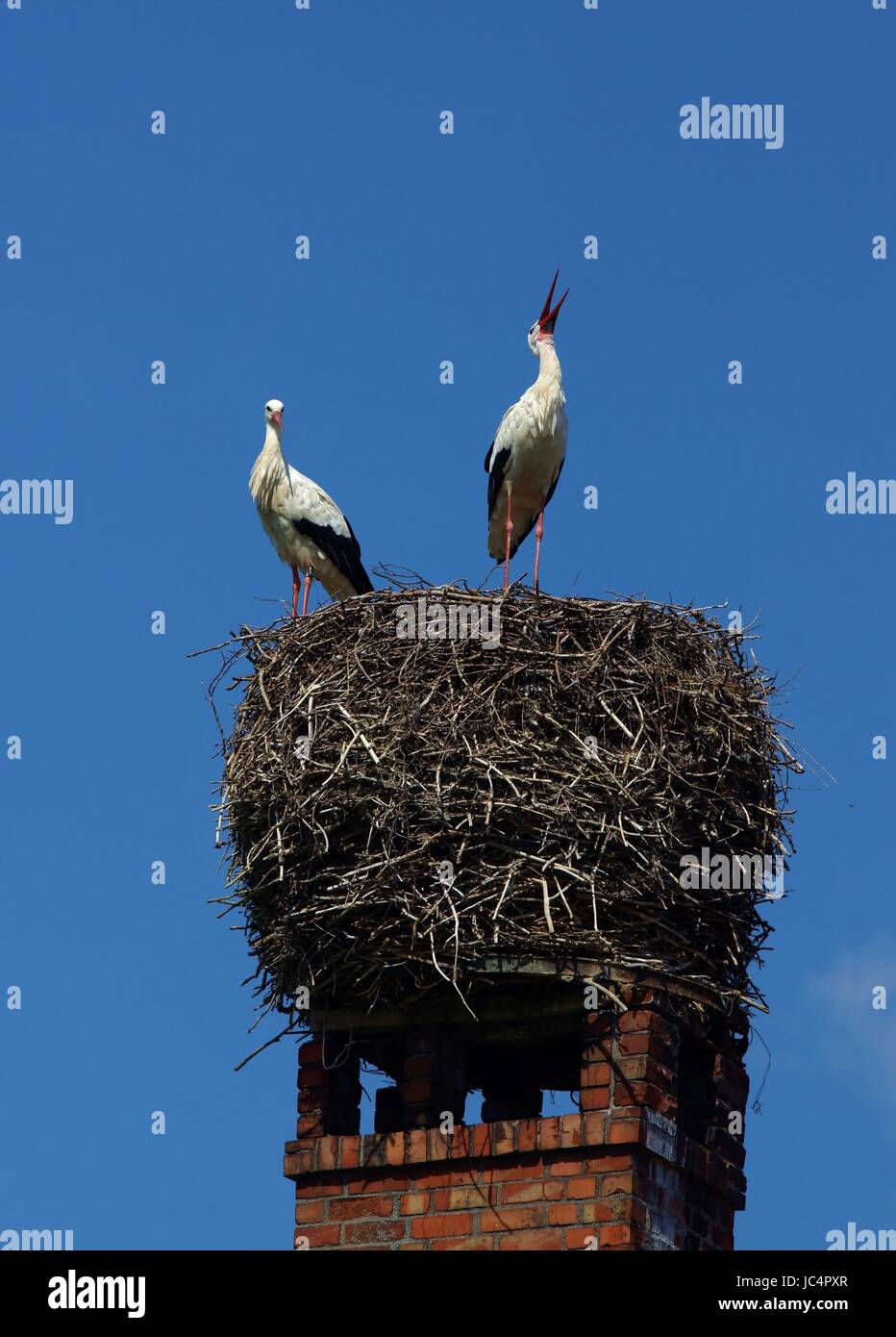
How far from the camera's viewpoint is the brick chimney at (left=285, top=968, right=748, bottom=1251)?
11.6 metres

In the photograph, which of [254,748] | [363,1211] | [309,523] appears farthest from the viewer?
[309,523]

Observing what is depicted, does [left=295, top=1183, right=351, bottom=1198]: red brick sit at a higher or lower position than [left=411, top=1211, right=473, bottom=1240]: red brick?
higher

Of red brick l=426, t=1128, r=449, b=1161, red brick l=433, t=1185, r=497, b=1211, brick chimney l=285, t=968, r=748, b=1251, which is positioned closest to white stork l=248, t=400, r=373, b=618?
brick chimney l=285, t=968, r=748, b=1251

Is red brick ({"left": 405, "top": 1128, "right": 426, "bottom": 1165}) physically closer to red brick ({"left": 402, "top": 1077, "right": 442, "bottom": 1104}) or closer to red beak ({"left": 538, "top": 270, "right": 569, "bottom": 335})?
red brick ({"left": 402, "top": 1077, "right": 442, "bottom": 1104})

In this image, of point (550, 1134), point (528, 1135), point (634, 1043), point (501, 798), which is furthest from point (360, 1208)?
point (501, 798)

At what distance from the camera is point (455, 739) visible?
40.6ft

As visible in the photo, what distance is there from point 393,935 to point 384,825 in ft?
1.69

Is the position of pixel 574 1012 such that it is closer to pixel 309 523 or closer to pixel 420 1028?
pixel 420 1028

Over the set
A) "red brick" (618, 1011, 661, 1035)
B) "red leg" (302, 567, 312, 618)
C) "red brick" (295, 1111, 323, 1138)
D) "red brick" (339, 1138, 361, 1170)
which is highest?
"red leg" (302, 567, 312, 618)

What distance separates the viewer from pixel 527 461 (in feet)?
55.8

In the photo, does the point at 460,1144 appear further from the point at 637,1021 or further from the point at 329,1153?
the point at 637,1021

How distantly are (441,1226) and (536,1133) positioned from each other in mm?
604
